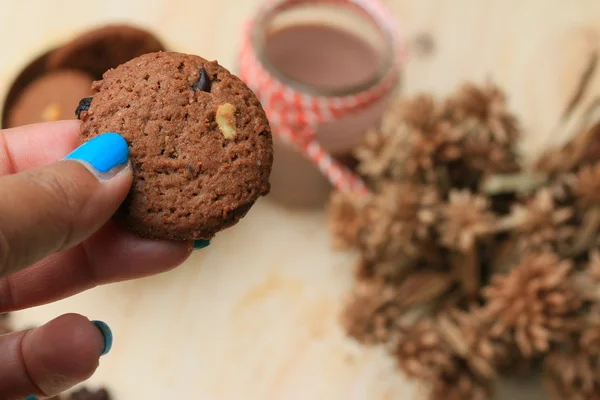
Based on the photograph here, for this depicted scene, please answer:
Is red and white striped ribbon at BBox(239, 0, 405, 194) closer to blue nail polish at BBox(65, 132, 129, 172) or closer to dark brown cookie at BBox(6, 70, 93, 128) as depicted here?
dark brown cookie at BBox(6, 70, 93, 128)

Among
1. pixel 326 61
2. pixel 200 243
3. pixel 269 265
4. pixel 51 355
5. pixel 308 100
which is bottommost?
pixel 51 355

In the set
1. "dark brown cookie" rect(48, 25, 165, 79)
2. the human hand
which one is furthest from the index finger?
"dark brown cookie" rect(48, 25, 165, 79)

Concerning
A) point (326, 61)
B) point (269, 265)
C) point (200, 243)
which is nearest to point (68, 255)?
point (200, 243)

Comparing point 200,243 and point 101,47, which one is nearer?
point 200,243

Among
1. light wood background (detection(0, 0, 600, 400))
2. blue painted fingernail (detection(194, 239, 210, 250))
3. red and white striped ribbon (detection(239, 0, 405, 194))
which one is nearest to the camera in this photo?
blue painted fingernail (detection(194, 239, 210, 250))

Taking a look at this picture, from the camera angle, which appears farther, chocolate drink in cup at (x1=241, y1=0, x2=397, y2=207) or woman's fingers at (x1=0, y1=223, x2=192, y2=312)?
chocolate drink in cup at (x1=241, y1=0, x2=397, y2=207)

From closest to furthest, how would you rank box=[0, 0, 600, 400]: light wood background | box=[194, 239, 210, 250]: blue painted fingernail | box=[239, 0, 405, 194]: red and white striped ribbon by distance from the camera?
box=[194, 239, 210, 250]: blue painted fingernail → box=[0, 0, 600, 400]: light wood background → box=[239, 0, 405, 194]: red and white striped ribbon

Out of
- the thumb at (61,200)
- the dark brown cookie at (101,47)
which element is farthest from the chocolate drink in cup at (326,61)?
the thumb at (61,200)

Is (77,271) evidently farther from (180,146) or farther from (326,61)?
(326,61)
